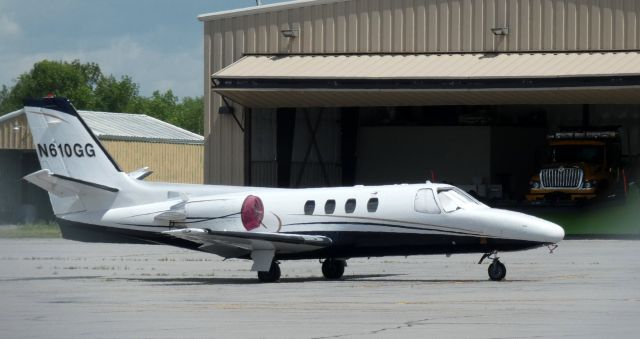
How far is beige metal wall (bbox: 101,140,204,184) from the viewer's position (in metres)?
61.8

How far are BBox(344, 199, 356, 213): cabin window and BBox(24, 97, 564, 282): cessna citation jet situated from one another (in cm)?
2

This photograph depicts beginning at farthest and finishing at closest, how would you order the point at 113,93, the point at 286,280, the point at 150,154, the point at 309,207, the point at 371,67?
the point at 113,93
the point at 150,154
the point at 371,67
the point at 286,280
the point at 309,207

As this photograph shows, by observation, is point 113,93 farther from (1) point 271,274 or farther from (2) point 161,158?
(1) point 271,274

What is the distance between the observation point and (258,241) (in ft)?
85.1

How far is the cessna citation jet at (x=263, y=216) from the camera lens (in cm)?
2497

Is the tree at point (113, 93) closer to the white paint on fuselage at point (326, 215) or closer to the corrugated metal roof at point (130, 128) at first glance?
the corrugated metal roof at point (130, 128)

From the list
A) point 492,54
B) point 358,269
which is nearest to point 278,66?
point 492,54

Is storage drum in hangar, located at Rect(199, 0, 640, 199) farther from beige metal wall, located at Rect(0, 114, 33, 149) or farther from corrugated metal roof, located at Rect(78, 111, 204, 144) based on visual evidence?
beige metal wall, located at Rect(0, 114, 33, 149)

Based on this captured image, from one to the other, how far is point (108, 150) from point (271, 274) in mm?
34876

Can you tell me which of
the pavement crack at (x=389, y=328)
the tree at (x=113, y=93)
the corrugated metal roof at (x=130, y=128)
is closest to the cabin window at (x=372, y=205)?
the pavement crack at (x=389, y=328)

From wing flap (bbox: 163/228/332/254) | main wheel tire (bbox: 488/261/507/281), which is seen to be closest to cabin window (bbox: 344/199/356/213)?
wing flap (bbox: 163/228/332/254)

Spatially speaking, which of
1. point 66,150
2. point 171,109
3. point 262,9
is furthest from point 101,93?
point 66,150

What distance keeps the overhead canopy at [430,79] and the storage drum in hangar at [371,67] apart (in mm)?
45

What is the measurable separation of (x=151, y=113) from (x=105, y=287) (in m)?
109
